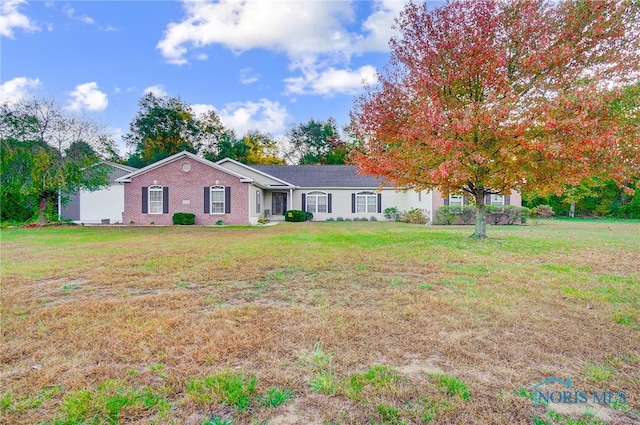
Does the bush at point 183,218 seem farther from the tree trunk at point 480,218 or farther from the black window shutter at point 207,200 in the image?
the tree trunk at point 480,218

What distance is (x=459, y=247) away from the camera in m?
9.08

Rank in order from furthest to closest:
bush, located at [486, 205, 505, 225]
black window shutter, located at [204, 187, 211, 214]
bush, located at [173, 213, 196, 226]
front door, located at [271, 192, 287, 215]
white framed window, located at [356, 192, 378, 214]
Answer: front door, located at [271, 192, 287, 215] → white framed window, located at [356, 192, 378, 214] → bush, located at [486, 205, 505, 225] → black window shutter, located at [204, 187, 211, 214] → bush, located at [173, 213, 196, 226]

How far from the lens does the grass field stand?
206cm

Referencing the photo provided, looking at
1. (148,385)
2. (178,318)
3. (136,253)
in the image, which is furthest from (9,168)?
(148,385)

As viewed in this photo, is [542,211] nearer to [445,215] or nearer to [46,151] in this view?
[445,215]

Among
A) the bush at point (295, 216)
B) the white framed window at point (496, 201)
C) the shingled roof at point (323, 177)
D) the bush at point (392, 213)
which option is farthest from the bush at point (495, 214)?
the bush at point (295, 216)

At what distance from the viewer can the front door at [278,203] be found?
24.6 m

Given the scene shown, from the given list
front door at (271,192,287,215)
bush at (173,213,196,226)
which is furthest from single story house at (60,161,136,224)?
front door at (271,192,287,215)

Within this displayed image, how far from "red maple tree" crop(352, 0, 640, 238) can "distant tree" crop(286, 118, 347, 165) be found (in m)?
31.1

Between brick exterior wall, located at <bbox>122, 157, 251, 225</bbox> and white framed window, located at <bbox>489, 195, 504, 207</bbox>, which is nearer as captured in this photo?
brick exterior wall, located at <bbox>122, 157, 251, 225</bbox>

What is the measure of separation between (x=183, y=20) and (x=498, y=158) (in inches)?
445

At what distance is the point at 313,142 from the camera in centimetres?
4291

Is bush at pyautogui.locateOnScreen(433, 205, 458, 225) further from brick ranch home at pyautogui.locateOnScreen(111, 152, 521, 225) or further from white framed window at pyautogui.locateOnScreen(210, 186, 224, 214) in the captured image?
white framed window at pyautogui.locateOnScreen(210, 186, 224, 214)

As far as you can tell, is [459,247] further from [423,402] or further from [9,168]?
[9,168]
